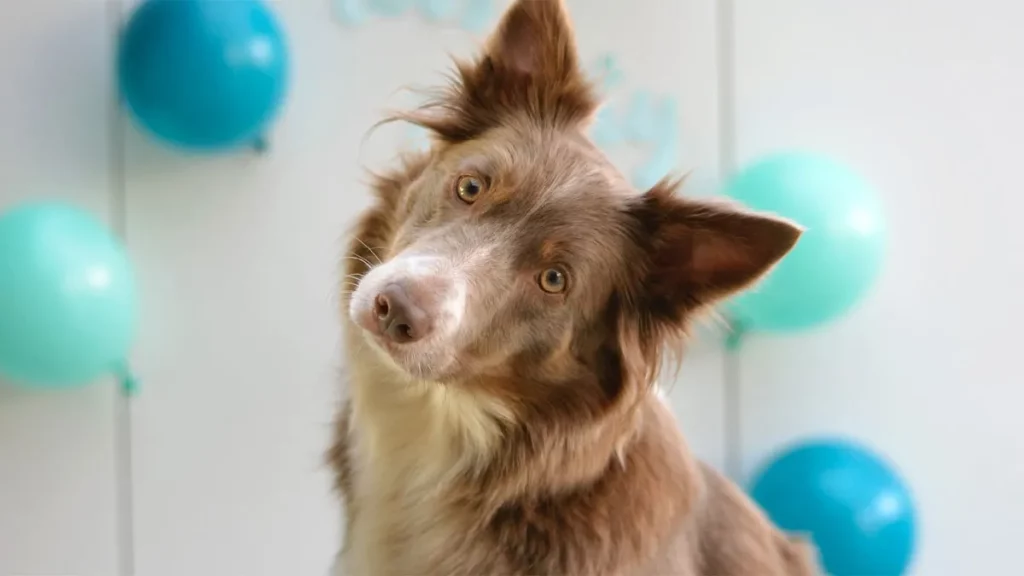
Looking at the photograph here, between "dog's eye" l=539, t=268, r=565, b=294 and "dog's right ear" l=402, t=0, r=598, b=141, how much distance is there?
327 millimetres

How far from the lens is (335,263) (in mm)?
2514

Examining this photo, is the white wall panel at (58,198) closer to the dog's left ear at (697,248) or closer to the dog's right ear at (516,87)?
the dog's right ear at (516,87)

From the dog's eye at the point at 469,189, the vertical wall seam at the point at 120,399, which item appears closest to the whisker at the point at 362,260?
the dog's eye at the point at 469,189

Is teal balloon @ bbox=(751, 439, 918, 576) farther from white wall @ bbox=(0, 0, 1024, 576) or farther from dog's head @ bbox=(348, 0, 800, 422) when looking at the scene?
dog's head @ bbox=(348, 0, 800, 422)

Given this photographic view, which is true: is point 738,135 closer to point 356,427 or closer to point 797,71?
point 797,71

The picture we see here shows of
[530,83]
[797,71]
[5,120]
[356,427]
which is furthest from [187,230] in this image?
[797,71]

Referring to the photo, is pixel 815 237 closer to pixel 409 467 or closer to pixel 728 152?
pixel 728 152

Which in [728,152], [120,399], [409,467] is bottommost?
[409,467]

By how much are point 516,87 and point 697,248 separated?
51 cm

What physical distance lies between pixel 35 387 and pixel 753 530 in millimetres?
2084

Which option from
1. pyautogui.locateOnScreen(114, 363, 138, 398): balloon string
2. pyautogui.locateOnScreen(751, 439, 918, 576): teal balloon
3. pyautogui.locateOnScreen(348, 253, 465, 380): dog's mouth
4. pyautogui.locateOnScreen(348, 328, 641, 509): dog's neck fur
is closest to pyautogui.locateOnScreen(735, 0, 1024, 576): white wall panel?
pyautogui.locateOnScreen(751, 439, 918, 576): teal balloon

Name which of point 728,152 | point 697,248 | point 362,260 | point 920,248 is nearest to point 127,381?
point 362,260

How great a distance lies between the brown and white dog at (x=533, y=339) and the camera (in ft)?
5.25

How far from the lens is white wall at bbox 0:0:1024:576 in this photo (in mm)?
2711
